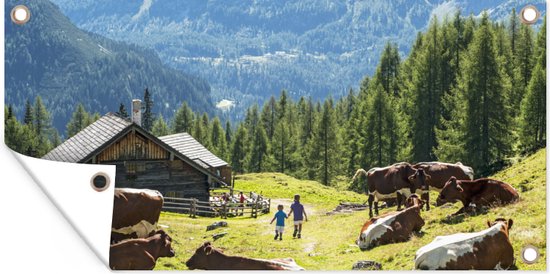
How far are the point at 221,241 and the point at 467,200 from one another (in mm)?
2532

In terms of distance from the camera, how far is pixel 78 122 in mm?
7320

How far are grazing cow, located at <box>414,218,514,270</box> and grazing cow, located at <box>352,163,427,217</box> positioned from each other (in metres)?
1.13

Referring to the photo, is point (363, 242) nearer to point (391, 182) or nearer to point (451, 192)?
point (391, 182)

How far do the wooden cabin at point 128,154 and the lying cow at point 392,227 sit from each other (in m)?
1.64

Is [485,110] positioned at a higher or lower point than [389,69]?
lower

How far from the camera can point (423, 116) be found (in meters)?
8.72

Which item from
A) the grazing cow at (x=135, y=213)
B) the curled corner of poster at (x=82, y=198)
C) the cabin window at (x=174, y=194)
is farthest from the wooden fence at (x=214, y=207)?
the curled corner of poster at (x=82, y=198)

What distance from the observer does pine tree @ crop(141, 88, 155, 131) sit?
23.4 ft

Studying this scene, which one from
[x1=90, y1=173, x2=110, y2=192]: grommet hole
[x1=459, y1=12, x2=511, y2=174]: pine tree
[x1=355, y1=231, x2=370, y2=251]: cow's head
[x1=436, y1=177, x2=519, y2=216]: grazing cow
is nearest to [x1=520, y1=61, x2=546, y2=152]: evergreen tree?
[x1=459, y1=12, x2=511, y2=174]: pine tree

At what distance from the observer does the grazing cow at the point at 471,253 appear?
21.8 ft

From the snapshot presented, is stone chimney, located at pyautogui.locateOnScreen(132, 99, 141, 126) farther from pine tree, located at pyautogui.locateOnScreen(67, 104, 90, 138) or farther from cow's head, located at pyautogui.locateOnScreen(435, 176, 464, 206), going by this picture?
cow's head, located at pyautogui.locateOnScreen(435, 176, 464, 206)

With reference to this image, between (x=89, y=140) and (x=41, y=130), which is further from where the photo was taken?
(x=41, y=130)

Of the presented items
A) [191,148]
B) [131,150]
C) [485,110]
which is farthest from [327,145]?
[131,150]

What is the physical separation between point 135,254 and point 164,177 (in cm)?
75
